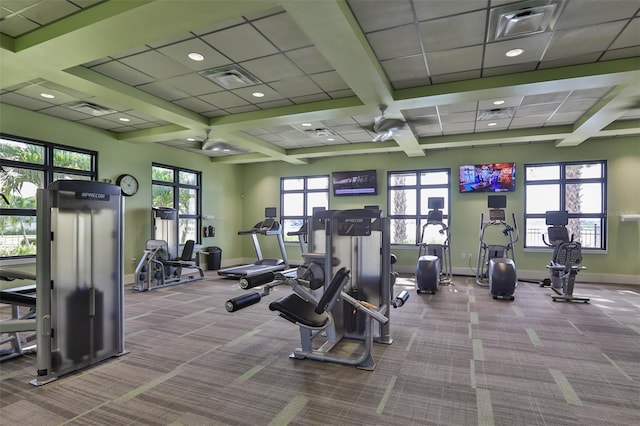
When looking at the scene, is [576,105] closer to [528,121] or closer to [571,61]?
[528,121]

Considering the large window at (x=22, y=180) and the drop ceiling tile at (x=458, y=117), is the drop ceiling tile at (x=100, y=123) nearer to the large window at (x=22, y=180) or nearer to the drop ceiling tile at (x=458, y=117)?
the large window at (x=22, y=180)

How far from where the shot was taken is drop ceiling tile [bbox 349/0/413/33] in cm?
294

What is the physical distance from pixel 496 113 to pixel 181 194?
288 inches

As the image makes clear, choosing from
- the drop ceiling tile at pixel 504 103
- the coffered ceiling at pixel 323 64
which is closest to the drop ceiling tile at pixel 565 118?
the coffered ceiling at pixel 323 64

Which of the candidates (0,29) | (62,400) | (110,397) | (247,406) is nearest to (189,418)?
(247,406)

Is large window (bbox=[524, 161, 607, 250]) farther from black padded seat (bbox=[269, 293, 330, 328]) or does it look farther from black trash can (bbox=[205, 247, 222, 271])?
black trash can (bbox=[205, 247, 222, 271])

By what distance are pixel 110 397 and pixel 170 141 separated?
20.8 ft

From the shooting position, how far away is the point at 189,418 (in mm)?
2270

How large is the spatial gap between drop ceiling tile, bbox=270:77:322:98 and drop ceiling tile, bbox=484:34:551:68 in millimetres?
2189

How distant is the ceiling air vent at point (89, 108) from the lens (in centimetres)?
539

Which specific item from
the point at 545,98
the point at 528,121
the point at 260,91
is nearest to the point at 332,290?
the point at 260,91

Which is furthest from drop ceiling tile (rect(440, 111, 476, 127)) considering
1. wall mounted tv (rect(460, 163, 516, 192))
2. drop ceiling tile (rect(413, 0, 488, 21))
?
drop ceiling tile (rect(413, 0, 488, 21))

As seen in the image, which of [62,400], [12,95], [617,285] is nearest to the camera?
[62,400]

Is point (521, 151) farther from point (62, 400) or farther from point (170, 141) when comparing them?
point (62, 400)
